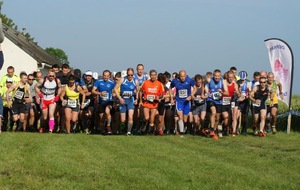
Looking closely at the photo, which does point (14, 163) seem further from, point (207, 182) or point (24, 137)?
point (24, 137)

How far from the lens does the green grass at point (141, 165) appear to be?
8227mm

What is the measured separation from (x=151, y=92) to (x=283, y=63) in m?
5.58

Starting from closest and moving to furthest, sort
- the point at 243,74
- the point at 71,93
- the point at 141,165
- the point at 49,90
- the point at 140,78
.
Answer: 1. the point at 141,165
2. the point at 49,90
3. the point at 71,93
4. the point at 140,78
5. the point at 243,74

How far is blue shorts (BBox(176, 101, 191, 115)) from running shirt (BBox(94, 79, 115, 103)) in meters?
2.16

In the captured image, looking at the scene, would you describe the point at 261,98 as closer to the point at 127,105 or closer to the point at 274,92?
the point at 274,92

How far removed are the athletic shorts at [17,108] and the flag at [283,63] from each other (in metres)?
9.04

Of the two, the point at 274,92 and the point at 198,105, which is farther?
the point at 274,92

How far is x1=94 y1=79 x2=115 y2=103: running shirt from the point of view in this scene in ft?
61.3

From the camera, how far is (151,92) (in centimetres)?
1834

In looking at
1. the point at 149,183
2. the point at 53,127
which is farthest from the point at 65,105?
the point at 149,183

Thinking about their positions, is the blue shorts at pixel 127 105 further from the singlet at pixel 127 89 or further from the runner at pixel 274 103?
the runner at pixel 274 103

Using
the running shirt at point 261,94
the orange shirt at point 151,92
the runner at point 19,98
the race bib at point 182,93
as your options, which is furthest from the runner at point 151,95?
the runner at point 19,98

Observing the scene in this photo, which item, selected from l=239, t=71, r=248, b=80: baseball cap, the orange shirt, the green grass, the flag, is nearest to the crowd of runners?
the orange shirt

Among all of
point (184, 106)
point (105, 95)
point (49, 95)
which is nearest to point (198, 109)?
point (184, 106)
